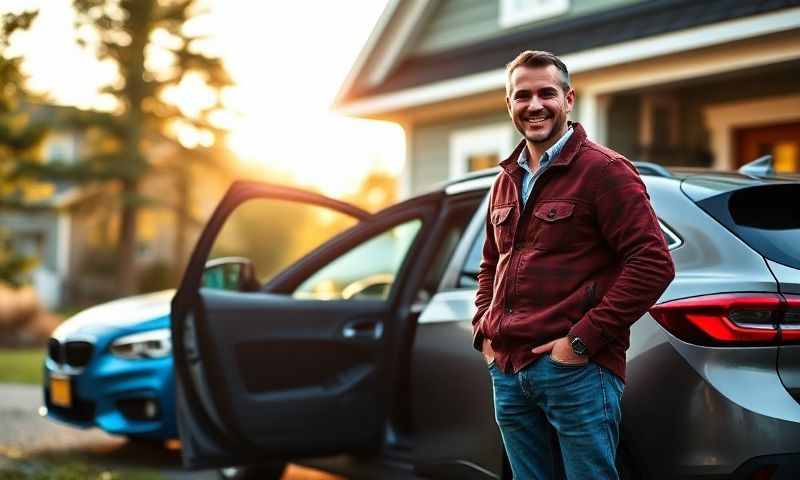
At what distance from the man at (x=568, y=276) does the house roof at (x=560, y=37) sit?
16.2ft

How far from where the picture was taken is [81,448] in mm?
7098

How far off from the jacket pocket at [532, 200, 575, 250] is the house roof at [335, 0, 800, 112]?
5.05 meters

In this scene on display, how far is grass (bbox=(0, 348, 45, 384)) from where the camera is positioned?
11.5 m

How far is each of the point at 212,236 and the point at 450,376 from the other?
1.35 m

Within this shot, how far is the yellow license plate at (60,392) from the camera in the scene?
6.42 metres

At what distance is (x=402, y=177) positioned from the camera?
11.8 m

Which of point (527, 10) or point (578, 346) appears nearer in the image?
point (578, 346)

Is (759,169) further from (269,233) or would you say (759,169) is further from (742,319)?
(269,233)

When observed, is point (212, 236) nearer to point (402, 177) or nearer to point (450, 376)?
point (450, 376)

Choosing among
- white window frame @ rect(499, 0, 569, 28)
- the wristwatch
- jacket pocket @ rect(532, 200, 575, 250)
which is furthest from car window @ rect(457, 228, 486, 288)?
white window frame @ rect(499, 0, 569, 28)

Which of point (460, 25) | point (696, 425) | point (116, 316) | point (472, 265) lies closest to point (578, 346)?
point (696, 425)

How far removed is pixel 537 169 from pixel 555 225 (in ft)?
0.62

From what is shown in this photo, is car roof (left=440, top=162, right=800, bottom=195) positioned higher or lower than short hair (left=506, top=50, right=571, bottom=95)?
lower

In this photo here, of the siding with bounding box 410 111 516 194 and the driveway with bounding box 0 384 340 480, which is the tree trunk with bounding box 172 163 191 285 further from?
the driveway with bounding box 0 384 340 480
